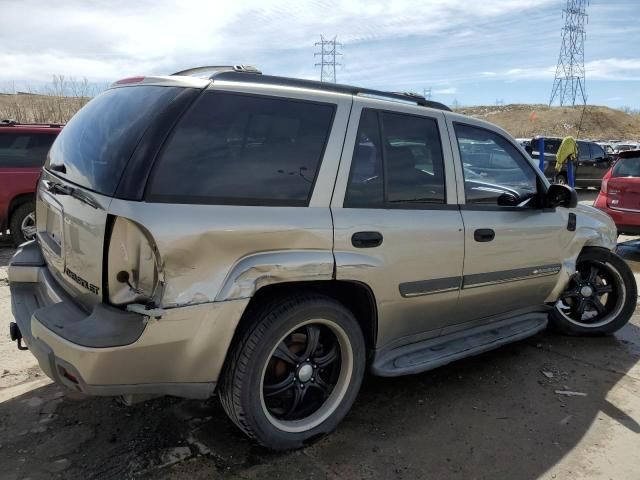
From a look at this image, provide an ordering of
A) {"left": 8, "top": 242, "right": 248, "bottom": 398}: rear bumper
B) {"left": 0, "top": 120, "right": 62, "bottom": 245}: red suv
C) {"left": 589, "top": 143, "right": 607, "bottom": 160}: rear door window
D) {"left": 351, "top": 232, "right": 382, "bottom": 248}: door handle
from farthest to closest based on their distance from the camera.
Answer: {"left": 589, "top": 143, "right": 607, "bottom": 160}: rear door window
{"left": 0, "top": 120, "right": 62, "bottom": 245}: red suv
{"left": 351, "top": 232, "right": 382, "bottom": 248}: door handle
{"left": 8, "top": 242, "right": 248, "bottom": 398}: rear bumper

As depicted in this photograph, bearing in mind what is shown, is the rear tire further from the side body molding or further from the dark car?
the dark car

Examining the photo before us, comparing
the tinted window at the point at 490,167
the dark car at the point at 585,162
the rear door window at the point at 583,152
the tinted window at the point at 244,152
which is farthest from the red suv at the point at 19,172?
the rear door window at the point at 583,152

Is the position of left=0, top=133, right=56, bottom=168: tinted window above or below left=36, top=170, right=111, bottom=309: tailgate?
above

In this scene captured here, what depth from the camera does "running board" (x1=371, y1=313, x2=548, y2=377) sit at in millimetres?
3158

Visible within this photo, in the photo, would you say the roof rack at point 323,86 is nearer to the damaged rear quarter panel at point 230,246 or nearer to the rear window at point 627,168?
the damaged rear quarter panel at point 230,246

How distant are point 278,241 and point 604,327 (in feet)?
11.6

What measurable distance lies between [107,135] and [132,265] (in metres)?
0.74

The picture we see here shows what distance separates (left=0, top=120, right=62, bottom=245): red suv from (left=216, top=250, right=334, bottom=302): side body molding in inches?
243

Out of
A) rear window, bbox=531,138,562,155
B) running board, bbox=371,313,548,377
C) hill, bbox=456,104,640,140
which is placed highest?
hill, bbox=456,104,640,140

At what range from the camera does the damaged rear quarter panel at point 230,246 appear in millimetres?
2273

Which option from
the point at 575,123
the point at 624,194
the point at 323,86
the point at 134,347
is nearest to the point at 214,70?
the point at 323,86

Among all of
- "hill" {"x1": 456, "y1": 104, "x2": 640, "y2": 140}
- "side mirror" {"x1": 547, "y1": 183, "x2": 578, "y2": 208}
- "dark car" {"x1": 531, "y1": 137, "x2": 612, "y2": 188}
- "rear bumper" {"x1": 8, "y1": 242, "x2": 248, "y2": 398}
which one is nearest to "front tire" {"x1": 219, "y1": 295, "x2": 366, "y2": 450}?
"rear bumper" {"x1": 8, "y1": 242, "x2": 248, "y2": 398}

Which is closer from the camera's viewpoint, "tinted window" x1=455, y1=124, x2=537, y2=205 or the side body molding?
the side body molding

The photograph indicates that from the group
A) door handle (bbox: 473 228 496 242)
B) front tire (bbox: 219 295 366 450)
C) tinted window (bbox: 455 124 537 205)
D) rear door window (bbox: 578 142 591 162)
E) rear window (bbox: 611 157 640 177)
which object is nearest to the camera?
front tire (bbox: 219 295 366 450)
